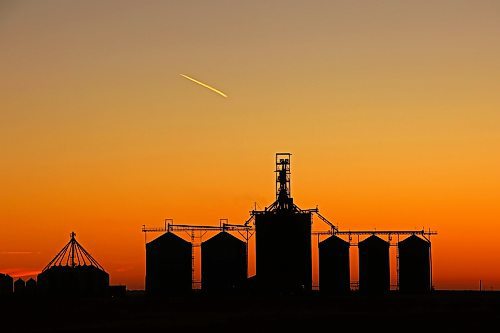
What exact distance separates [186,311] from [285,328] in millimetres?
26293

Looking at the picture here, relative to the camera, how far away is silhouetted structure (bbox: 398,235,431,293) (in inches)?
6452

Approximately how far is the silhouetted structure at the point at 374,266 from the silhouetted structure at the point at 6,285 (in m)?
55.4

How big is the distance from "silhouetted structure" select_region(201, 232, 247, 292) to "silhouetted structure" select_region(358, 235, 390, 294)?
19592 mm

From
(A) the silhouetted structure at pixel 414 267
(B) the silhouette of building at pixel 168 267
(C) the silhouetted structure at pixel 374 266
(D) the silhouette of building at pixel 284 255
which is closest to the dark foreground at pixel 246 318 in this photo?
(D) the silhouette of building at pixel 284 255

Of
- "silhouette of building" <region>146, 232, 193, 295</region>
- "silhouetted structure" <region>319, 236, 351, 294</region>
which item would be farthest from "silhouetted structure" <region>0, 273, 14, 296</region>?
"silhouetted structure" <region>319, 236, 351, 294</region>

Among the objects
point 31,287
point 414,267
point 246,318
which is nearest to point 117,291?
point 31,287

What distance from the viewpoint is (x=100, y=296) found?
162000mm

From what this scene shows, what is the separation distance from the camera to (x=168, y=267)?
154 meters

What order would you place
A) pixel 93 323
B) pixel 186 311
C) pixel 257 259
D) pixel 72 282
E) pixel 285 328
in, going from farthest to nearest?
1. pixel 72 282
2. pixel 257 259
3. pixel 186 311
4. pixel 93 323
5. pixel 285 328

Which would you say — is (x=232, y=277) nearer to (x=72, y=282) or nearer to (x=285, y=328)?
(x=72, y=282)

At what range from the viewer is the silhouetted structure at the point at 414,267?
164 m

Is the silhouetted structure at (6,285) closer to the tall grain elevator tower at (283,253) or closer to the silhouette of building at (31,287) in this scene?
the silhouette of building at (31,287)

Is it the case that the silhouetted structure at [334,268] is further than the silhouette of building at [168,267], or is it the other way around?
the silhouetted structure at [334,268]

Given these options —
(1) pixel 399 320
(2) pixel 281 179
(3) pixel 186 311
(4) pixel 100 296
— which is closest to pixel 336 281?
(2) pixel 281 179
